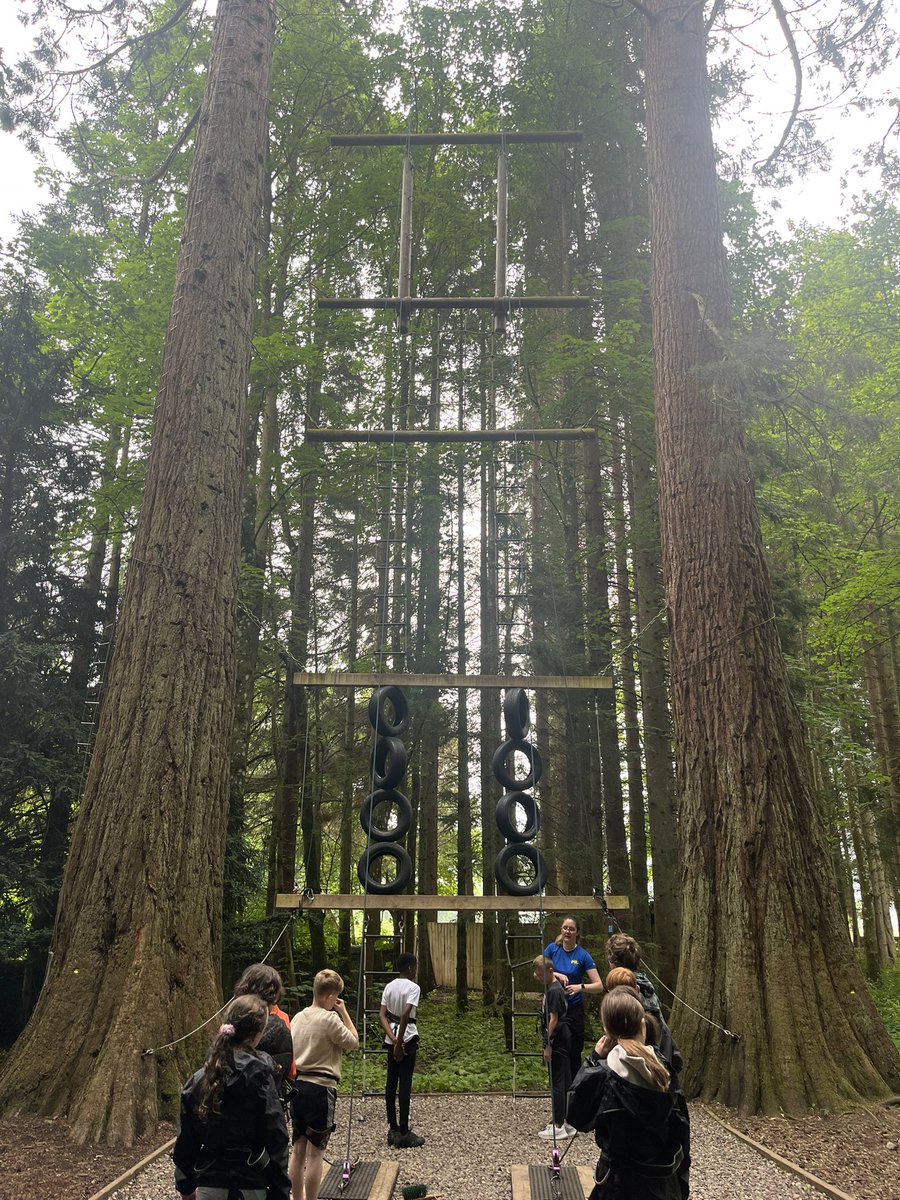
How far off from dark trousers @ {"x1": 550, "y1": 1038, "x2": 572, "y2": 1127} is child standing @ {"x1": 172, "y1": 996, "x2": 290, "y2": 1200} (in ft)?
10.6

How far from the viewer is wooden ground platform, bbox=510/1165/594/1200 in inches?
167

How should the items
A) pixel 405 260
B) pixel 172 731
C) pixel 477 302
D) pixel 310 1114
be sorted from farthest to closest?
pixel 477 302 → pixel 405 260 → pixel 172 731 → pixel 310 1114

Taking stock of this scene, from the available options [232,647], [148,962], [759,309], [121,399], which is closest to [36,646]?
[121,399]

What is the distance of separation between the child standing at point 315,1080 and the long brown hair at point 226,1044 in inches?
46.9

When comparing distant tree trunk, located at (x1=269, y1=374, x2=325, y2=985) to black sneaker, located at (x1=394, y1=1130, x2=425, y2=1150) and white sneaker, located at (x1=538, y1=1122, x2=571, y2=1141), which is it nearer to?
black sneaker, located at (x1=394, y1=1130, x2=425, y2=1150)

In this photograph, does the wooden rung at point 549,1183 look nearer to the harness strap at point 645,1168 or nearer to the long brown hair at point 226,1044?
the harness strap at point 645,1168

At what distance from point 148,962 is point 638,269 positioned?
1175 cm

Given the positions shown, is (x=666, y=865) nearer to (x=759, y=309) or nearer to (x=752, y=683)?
(x=752, y=683)

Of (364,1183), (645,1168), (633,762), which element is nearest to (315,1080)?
(364,1183)

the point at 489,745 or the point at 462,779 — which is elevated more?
the point at 489,745

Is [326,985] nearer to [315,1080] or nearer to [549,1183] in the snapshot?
[315,1080]

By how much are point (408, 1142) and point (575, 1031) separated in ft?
4.37

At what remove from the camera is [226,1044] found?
111 inches

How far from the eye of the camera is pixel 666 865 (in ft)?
34.5
